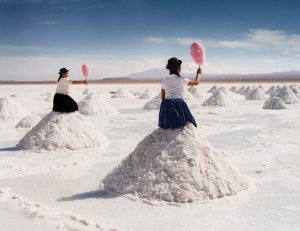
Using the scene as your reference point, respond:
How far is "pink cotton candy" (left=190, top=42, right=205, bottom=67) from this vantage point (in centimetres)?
544

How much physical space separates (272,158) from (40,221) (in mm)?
5388

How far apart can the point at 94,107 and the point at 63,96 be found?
9737 millimetres

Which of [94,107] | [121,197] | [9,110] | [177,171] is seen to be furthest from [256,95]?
[121,197]

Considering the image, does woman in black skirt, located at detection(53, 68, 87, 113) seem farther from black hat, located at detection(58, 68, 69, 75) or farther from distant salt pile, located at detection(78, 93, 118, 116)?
distant salt pile, located at detection(78, 93, 118, 116)

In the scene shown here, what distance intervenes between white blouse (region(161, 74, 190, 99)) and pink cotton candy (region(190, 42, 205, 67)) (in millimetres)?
349

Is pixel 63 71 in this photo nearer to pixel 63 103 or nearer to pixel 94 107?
pixel 63 103

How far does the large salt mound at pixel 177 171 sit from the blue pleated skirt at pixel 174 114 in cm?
10

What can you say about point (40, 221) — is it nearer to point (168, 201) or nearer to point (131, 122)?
point (168, 201)

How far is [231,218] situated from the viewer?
4.93 meters

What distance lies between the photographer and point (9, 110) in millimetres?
16922

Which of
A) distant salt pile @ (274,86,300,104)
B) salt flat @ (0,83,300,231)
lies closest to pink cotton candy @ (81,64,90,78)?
salt flat @ (0,83,300,231)

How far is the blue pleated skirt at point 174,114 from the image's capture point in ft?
19.0

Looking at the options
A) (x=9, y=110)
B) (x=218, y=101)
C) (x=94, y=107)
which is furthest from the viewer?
(x=218, y=101)

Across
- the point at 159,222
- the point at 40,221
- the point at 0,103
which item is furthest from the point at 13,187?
the point at 0,103
